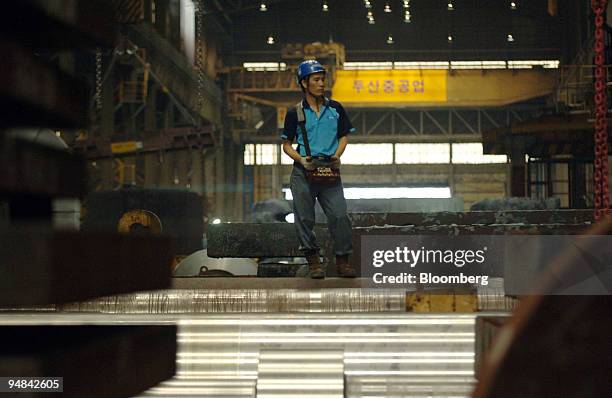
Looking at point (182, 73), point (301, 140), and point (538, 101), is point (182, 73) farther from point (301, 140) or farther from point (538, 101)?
point (301, 140)

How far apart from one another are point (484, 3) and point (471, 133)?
4760 mm

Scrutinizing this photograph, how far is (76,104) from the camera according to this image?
0.76 metres

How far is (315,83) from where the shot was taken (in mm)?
4906

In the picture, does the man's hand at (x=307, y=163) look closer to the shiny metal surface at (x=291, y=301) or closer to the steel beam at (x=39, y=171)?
the shiny metal surface at (x=291, y=301)

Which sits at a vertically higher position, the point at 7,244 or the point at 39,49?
the point at 39,49

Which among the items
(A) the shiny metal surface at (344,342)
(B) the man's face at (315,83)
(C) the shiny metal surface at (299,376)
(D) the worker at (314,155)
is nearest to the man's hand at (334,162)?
(D) the worker at (314,155)

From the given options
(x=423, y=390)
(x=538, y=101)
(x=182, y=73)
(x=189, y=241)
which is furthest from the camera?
(x=538, y=101)

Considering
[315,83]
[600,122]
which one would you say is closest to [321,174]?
[315,83]

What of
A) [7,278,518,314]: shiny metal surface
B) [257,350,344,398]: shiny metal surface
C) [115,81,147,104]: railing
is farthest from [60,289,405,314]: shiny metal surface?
[115,81,147,104]: railing

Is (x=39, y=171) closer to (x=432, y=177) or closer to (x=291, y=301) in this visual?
(x=291, y=301)

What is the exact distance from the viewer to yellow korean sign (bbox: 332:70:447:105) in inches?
993

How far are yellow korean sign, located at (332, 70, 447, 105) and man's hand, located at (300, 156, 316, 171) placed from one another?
20.3 meters

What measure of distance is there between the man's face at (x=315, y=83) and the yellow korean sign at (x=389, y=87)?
20285 mm

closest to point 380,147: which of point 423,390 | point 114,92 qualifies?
point 114,92
